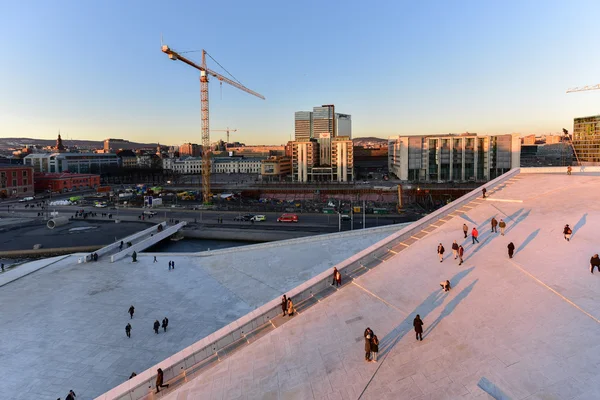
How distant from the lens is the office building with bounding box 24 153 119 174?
12612 cm

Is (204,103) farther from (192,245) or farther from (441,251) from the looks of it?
(441,251)

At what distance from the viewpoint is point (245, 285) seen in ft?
78.4

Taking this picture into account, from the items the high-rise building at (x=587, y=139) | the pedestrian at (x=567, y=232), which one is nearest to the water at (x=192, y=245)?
the pedestrian at (x=567, y=232)

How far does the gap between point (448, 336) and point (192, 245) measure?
127ft

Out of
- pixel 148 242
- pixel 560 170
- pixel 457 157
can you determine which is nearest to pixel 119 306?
pixel 148 242

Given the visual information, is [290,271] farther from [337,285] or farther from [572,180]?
[572,180]

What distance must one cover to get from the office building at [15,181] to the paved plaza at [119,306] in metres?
64.8

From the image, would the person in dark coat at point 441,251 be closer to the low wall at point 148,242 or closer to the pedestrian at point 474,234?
the pedestrian at point 474,234

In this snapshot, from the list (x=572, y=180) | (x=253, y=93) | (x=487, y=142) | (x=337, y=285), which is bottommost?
(x=337, y=285)

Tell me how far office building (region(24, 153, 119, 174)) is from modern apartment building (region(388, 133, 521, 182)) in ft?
368

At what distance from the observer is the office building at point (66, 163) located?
12612 centimetres

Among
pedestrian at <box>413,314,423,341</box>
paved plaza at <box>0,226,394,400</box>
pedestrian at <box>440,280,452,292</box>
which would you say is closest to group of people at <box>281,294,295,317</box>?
pedestrian at <box>413,314,423,341</box>

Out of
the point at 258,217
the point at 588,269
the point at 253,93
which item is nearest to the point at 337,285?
the point at 588,269

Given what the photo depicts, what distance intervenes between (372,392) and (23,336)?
18.0m
